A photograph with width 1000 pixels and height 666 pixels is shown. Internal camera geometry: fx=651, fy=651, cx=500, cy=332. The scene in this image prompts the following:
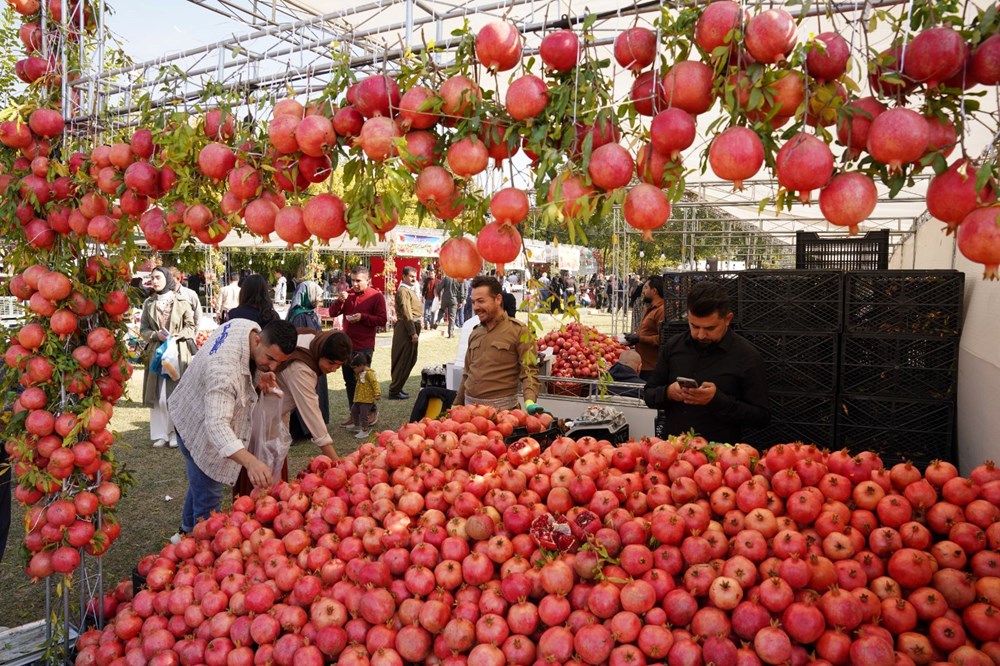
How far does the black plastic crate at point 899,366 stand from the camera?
192 inches

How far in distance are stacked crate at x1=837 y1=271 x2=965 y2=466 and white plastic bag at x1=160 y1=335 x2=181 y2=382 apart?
6.30 metres

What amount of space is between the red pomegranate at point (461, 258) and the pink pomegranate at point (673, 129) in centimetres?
57

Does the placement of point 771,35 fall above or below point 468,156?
above

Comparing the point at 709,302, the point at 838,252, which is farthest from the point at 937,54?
the point at 838,252

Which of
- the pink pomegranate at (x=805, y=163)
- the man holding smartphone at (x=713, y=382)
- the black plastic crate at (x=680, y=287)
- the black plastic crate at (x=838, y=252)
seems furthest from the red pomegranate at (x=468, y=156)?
the black plastic crate at (x=838, y=252)

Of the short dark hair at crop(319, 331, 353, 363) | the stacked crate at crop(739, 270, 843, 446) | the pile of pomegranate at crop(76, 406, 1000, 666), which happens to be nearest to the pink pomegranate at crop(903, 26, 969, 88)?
the pile of pomegranate at crop(76, 406, 1000, 666)

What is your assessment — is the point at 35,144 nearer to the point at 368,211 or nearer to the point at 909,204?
the point at 368,211

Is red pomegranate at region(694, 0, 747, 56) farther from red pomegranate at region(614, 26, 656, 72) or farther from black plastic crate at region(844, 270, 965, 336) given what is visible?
black plastic crate at region(844, 270, 965, 336)

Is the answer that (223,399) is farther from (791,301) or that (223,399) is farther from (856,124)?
(791,301)

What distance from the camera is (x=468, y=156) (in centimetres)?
162

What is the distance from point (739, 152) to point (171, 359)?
265 inches

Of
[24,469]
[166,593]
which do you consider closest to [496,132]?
[166,593]

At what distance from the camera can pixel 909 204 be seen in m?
12.4

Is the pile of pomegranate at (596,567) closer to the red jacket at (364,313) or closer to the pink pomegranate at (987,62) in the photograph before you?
the pink pomegranate at (987,62)
